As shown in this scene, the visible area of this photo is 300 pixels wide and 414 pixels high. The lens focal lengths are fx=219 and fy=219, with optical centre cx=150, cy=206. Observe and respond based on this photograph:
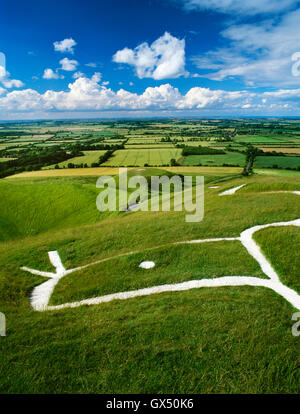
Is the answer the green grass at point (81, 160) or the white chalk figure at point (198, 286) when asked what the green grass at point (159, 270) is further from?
the green grass at point (81, 160)

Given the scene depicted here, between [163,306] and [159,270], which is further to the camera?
[159,270]

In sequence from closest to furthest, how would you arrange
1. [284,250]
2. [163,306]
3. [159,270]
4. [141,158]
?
[163,306], [159,270], [284,250], [141,158]

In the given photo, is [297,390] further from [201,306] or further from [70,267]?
[70,267]

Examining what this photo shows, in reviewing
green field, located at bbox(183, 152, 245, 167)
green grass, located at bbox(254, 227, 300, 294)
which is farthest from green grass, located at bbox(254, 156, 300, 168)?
green grass, located at bbox(254, 227, 300, 294)

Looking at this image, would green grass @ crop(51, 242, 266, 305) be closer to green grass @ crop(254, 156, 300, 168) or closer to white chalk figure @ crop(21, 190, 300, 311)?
white chalk figure @ crop(21, 190, 300, 311)

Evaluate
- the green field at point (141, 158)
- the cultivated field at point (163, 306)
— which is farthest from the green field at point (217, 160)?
the cultivated field at point (163, 306)

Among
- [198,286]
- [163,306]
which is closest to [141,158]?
[198,286]

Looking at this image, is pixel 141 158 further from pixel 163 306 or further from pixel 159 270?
pixel 163 306
